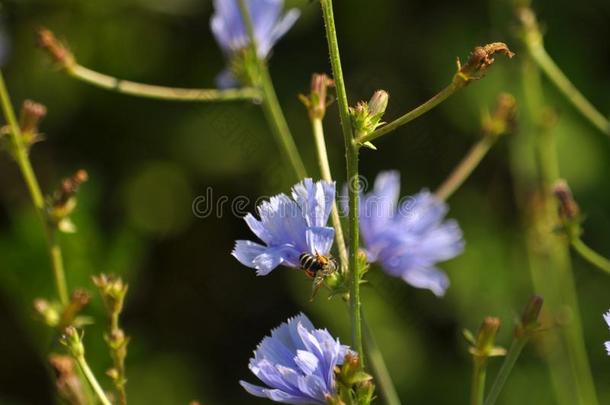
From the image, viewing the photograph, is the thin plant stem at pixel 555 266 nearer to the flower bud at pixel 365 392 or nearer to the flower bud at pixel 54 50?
the flower bud at pixel 365 392

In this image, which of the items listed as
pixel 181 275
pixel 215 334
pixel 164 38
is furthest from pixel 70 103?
pixel 215 334

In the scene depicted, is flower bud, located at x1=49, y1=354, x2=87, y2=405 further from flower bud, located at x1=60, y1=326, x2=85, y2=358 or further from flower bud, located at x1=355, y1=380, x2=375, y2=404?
flower bud, located at x1=355, y1=380, x2=375, y2=404

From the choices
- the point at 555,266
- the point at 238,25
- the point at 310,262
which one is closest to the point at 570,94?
the point at 555,266

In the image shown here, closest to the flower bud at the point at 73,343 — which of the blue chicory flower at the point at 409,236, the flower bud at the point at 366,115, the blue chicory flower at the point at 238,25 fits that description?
the flower bud at the point at 366,115

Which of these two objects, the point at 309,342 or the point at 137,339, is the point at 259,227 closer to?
the point at 309,342

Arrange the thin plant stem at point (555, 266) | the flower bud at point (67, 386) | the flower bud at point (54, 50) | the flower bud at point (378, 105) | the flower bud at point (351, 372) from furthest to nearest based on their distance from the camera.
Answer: the thin plant stem at point (555, 266), the flower bud at point (54, 50), the flower bud at point (67, 386), the flower bud at point (378, 105), the flower bud at point (351, 372)
